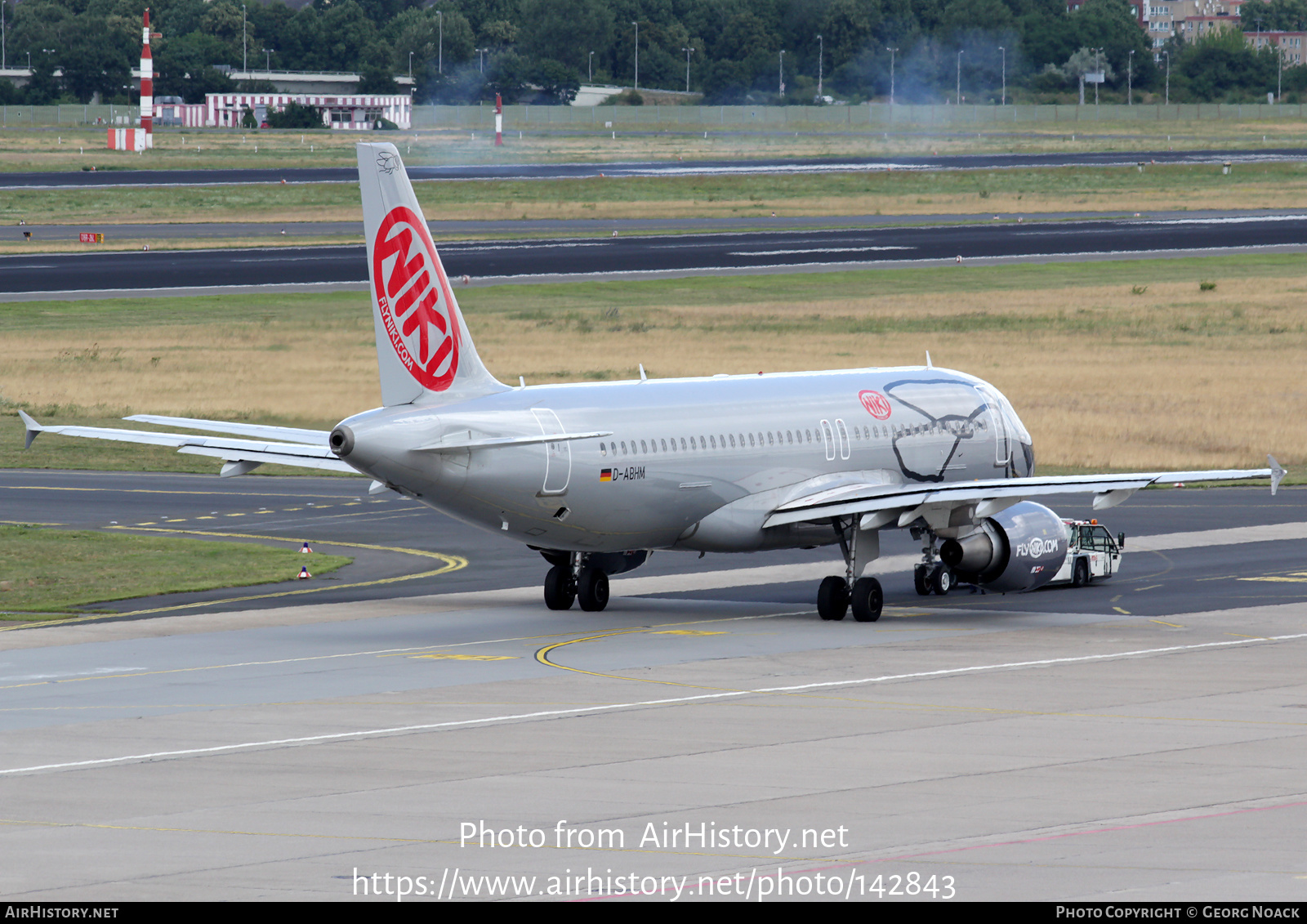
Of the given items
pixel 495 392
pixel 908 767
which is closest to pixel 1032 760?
pixel 908 767

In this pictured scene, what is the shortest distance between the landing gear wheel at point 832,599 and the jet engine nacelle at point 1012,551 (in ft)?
12.5

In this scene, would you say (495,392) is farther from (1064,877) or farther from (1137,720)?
(1064,877)

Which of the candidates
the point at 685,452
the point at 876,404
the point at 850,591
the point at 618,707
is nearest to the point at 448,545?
the point at 876,404

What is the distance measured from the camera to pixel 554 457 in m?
36.5

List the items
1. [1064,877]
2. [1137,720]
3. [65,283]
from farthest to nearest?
[65,283] < [1137,720] < [1064,877]

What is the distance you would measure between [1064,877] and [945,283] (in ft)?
312

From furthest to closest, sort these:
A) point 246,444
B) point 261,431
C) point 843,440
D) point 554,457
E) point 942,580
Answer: point 942,580 < point 843,440 < point 261,431 < point 246,444 < point 554,457

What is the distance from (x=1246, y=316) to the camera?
99812mm

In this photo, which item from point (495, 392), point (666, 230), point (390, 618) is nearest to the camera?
point (495, 392)

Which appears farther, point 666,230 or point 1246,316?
point 666,230

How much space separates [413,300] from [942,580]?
15469 millimetres

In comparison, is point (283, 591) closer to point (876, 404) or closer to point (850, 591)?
point (850, 591)

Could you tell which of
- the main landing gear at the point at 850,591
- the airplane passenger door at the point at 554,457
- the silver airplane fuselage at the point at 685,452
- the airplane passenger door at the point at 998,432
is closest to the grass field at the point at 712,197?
the airplane passenger door at the point at 998,432

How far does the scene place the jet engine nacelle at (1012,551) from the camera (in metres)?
43.4
